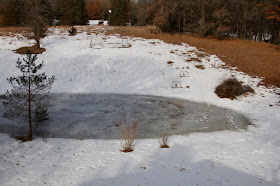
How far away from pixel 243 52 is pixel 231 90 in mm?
14254

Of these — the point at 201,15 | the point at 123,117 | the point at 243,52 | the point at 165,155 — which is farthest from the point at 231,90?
the point at 201,15

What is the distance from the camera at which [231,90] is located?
16.4 m

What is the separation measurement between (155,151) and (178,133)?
240 centimetres

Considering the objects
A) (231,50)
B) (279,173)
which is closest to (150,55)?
(231,50)

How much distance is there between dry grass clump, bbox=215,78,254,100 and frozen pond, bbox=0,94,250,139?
230 centimetres

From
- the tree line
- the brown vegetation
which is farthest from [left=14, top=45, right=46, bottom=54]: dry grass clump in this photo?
the tree line

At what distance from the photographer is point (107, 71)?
21.5m

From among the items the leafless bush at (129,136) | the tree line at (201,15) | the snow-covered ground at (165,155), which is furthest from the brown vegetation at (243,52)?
the leafless bush at (129,136)

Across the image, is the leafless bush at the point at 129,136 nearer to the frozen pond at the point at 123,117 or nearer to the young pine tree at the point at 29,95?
the frozen pond at the point at 123,117

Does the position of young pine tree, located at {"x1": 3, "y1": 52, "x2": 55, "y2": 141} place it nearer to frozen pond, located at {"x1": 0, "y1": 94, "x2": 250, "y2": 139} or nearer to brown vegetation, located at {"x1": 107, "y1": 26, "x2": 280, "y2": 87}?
frozen pond, located at {"x1": 0, "y1": 94, "x2": 250, "y2": 139}

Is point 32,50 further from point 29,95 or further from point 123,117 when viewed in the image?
point 123,117

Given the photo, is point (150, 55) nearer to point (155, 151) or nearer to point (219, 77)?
point (219, 77)

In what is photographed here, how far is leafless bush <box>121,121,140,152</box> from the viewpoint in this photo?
845cm

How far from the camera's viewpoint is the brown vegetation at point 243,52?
2092 cm
